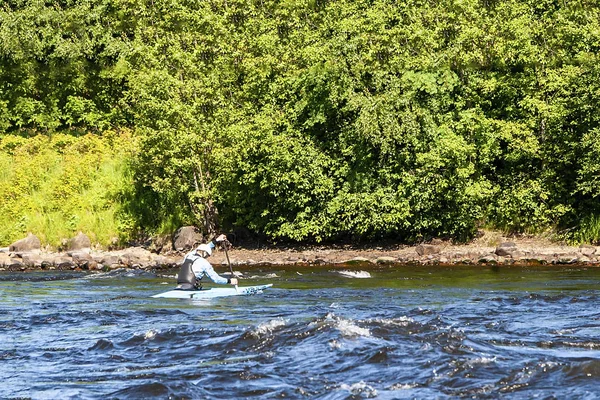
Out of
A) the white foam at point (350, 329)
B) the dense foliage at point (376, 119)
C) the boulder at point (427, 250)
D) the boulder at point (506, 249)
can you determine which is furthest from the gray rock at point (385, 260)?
the white foam at point (350, 329)

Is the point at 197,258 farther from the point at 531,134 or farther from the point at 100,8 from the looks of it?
the point at 100,8

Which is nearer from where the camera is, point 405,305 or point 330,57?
point 405,305

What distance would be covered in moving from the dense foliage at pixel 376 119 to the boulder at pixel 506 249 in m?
1.92

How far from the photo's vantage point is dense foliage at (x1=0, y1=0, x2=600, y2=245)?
112 feet

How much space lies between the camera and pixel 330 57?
35.7m

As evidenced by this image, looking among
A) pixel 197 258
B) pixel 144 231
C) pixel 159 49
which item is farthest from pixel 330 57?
pixel 197 258

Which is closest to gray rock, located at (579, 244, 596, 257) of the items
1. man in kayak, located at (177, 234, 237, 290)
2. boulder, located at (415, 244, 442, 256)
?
boulder, located at (415, 244, 442, 256)

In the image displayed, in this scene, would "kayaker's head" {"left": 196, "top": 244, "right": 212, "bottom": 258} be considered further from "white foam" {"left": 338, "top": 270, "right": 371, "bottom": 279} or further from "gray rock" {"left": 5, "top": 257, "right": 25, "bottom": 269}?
"gray rock" {"left": 5, "top": 257, "right": 25, "bottom": 269}

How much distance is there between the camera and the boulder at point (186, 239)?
37344 millimetres

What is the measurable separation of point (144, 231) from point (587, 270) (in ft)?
61.6

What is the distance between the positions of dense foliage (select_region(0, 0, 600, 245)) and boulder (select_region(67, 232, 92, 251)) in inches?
98.5

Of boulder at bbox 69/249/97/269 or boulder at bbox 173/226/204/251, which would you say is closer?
boulder at bbox 69/249/97/269

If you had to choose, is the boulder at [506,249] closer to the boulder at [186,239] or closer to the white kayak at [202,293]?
the white kayak at [202,293]

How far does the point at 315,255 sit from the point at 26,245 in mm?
12349
